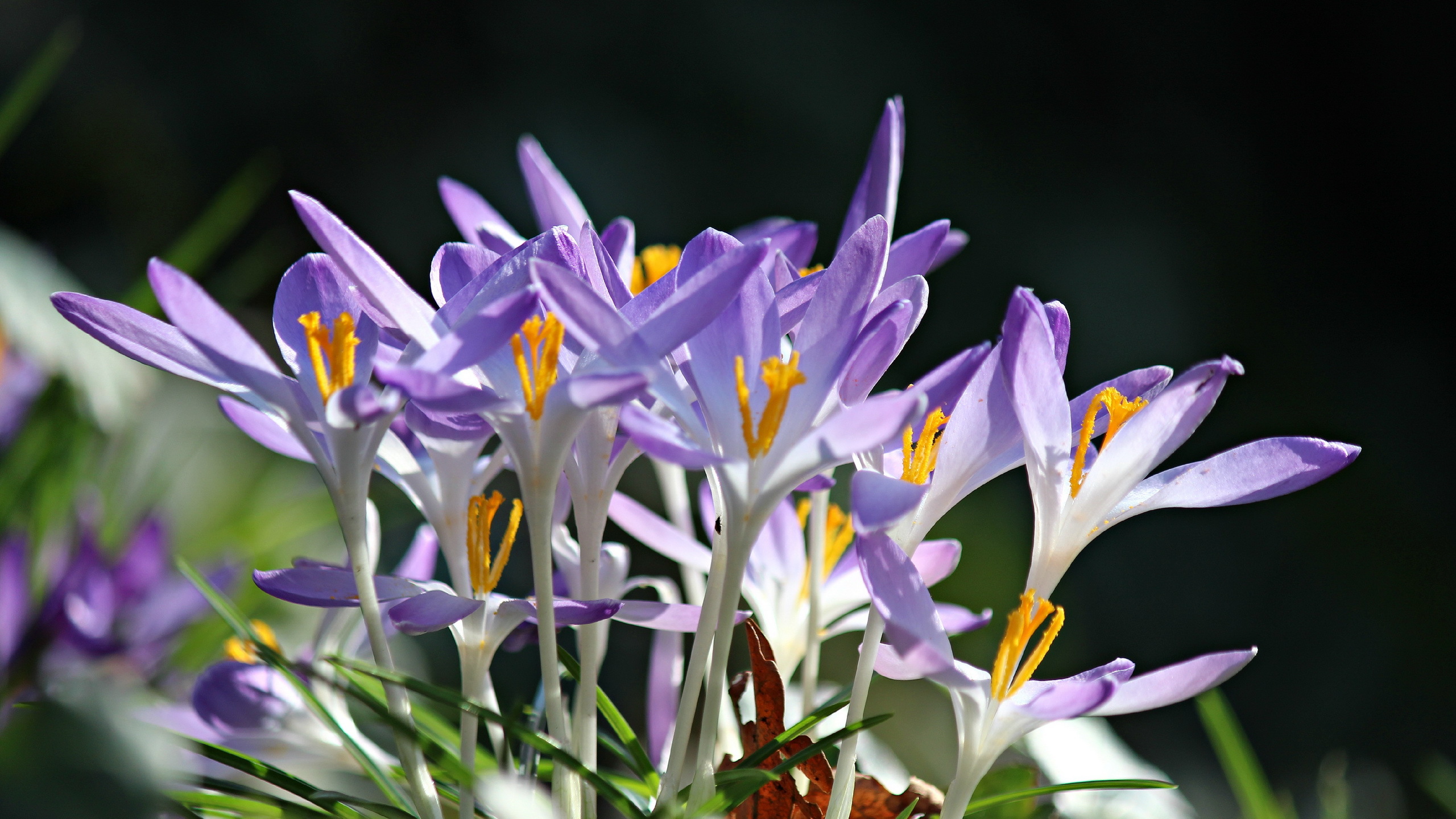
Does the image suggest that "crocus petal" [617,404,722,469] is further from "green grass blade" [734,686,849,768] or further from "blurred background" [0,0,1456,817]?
"blurred background" [0,0,1456,817]

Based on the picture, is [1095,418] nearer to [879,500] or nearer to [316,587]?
[879,500]

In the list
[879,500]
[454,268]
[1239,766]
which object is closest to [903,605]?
Answer: [879,500]

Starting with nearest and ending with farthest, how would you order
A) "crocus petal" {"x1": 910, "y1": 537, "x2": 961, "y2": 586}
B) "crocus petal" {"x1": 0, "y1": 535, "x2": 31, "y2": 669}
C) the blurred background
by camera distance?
"crocus petal" {"x1": 910, "y1": 537, "x2": 961, "y2": 586} < "crocus petal" {"x1": 0, "y1": 535, "x2": 31, "y2": 669} < the blurred background

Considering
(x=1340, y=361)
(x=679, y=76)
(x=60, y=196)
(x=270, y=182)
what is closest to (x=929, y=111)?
(x=679, y=76)

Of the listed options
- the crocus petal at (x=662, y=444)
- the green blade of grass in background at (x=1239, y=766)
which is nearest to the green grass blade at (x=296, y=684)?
the crocus petal at (x=662, y=444)

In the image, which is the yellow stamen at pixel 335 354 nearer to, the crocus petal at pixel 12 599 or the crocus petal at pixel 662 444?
the crocus petal at pixel 662 444

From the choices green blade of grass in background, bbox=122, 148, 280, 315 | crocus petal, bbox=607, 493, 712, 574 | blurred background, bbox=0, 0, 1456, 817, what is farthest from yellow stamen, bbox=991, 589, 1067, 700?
blurred background, bbox=0, 0, 1456, 817
